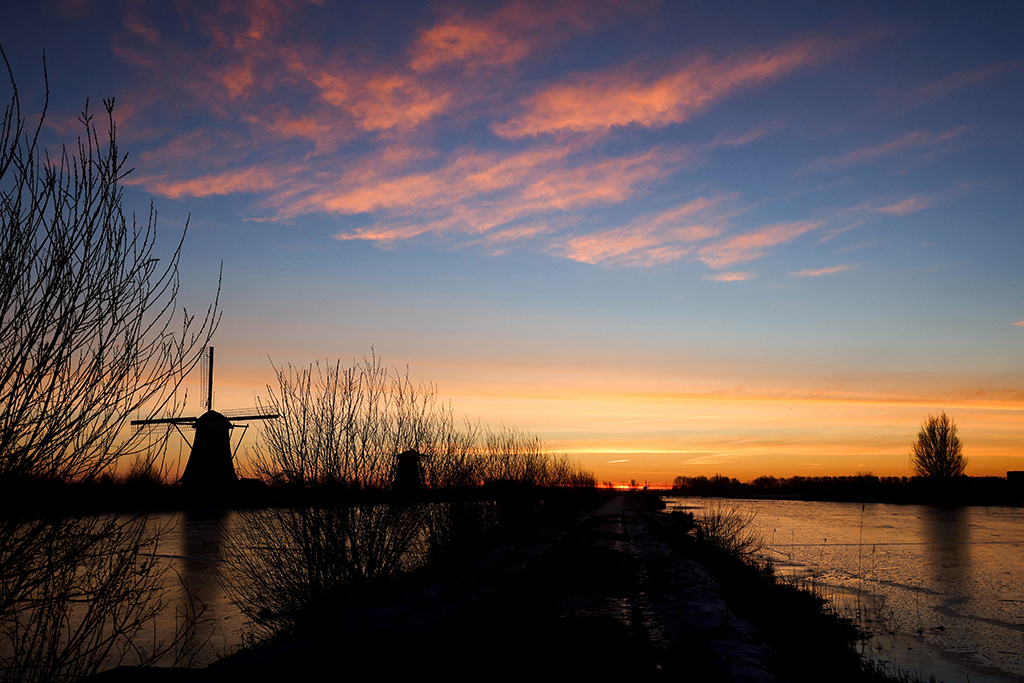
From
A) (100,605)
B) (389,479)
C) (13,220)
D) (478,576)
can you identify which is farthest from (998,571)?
(13,220)

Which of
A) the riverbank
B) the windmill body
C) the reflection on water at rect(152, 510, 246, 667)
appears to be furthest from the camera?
the windmill body

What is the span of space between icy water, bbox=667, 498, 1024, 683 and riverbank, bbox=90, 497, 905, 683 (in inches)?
59.6

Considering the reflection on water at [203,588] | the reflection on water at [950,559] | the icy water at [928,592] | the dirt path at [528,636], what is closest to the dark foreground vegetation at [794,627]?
the dirt path at [528,636]

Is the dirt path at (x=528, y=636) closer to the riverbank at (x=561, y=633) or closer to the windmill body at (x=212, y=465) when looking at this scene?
the riverbank at (x=561, y=633)

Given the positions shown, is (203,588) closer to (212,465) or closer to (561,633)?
(561,633)

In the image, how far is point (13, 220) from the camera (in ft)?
14.0

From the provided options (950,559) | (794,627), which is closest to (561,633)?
(794,627)

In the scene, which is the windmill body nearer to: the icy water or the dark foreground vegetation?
the icy water

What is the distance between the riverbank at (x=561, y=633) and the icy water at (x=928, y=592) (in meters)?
1.51

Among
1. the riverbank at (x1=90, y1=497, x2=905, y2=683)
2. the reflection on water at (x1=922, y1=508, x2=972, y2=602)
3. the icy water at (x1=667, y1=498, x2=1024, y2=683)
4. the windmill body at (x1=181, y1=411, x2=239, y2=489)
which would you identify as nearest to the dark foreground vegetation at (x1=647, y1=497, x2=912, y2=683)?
the riverbank at (x1=90, y1=497, x2=905, y2=683)

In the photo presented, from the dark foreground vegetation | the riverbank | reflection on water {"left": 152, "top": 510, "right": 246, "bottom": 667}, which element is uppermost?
the riverbank

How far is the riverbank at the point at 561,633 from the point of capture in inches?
267

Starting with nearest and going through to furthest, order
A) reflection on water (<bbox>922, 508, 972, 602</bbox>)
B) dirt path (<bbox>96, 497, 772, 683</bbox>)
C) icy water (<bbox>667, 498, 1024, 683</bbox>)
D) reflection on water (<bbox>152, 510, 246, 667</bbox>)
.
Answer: dirt path (<bbox>96, 497, 772, 683</bbox>) → icy water (<bbox>667, 498, 1024, 683</bbox>) → reflection on water (<bbox>152, 510, 246, 667</bbox>) → reflection on water (<bbox>922, 508, 972, 602</bbox>)

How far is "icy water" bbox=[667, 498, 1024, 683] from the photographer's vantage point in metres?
11.1
